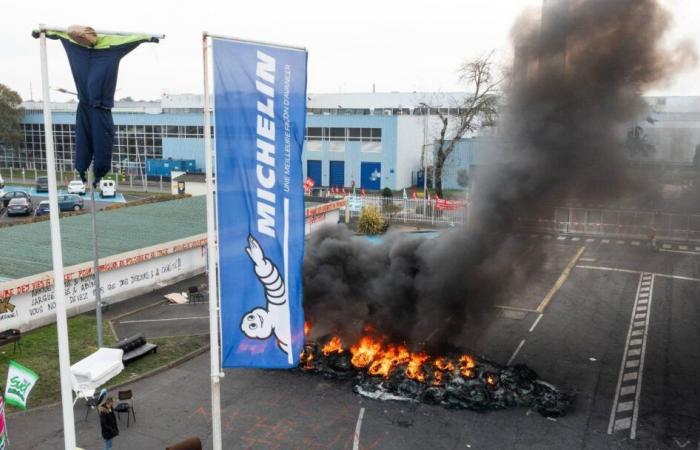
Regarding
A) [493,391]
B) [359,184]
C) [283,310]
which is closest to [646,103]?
[493,391]

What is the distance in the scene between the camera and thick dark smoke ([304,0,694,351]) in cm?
1766

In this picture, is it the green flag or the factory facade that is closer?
the green flag

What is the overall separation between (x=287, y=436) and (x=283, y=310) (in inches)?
199

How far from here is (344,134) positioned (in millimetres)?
57531

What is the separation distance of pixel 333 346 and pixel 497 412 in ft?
17.0

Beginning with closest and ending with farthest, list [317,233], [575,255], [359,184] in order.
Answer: [317,233], [575,255], [359,184]

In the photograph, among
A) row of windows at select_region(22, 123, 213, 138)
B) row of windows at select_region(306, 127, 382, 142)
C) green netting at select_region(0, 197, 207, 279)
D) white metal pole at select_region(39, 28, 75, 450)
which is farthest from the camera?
row of windows at select_region(22, 123, 213, 138)

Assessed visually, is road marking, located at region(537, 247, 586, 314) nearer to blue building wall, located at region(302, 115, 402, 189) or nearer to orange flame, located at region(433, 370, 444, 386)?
orange flame, located at region(433, 370, 444, 386)

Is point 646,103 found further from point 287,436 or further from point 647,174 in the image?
point 287,436

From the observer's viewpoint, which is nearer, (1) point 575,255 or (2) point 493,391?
(2) point 493,391

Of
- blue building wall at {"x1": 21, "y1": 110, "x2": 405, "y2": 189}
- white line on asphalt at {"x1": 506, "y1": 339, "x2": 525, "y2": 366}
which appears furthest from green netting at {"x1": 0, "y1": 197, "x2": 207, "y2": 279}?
blue building wall at {"x1": 21, "y1": 110, "x2": 405, "y2": 189}

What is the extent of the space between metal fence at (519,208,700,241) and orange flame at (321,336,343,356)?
65.0 ft

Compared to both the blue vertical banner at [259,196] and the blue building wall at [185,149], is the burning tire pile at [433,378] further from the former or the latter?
the blue building wall at [185,149]

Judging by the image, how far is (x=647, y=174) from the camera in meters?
25.8
